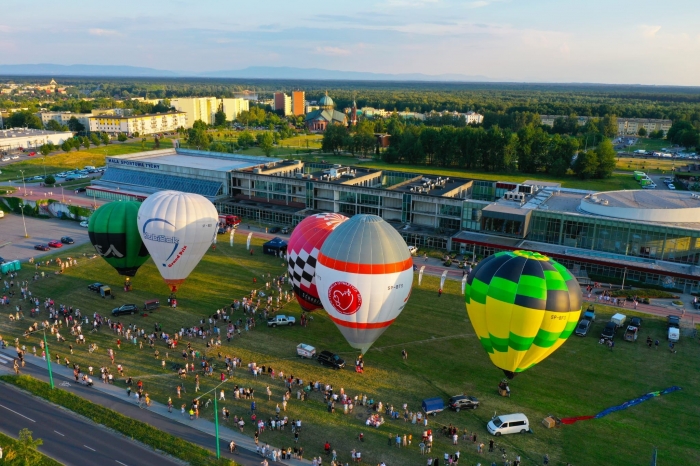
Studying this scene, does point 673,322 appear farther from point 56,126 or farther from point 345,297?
point 56,126

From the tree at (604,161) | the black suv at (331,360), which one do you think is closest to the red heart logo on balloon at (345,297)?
the black suv at (331,360)

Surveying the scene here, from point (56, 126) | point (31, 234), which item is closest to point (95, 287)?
point (31, 234)

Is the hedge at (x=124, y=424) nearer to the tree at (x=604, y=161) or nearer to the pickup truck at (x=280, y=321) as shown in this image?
the pickup truck at (x=280, y=321)

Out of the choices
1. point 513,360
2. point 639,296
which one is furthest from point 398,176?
point 513,360

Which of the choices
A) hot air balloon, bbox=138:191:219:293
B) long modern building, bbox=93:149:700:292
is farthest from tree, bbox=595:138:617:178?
hot air balloon, bbox=138:191:219:293

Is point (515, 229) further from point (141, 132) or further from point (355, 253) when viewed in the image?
point (141, 132)
